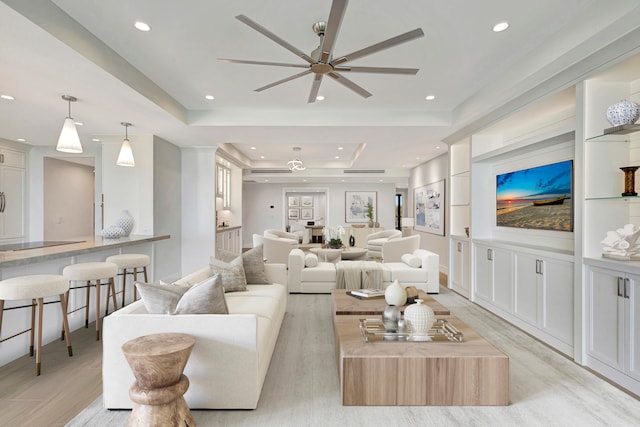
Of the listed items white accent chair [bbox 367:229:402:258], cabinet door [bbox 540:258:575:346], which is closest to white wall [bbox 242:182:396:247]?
white accent chair [bbox 367:229:402:258]

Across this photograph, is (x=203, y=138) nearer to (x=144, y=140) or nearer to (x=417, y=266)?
(x=144, y=140)

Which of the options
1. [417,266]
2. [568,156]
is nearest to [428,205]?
[417,266]

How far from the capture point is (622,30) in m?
2.24

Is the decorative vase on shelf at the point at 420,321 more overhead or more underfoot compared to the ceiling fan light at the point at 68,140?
more underfoot

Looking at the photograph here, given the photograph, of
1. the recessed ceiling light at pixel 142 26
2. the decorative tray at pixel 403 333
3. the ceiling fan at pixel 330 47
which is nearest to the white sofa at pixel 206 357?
the decorative tray at pixel 403 333

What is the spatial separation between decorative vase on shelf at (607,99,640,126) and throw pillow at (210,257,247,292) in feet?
11.1

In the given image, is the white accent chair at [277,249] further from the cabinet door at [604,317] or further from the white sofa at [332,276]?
the cabinet door at [604,317]

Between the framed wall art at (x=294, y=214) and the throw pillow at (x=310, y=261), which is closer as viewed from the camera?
the throw pillow at (x=310, y=261)

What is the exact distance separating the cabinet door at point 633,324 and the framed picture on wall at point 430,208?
187 inches

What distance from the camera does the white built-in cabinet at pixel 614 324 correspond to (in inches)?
88.7

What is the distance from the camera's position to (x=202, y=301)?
2.12m

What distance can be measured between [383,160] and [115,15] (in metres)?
6.40

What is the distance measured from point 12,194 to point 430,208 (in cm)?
833

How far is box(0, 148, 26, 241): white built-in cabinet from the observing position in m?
5.80
